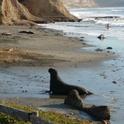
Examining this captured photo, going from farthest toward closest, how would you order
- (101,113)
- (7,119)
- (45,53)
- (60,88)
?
1. (45,53)
2. (60,88)
3. (101,113)
4. (7,119)

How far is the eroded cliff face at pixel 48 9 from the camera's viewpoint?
3037 inches

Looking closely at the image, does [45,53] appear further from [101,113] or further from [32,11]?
[32,11]

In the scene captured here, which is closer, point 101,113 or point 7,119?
point 7,119

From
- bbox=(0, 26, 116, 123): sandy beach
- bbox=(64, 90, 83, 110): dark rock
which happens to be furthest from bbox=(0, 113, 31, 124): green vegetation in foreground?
bbox=(64, 90, 83, 110): dark rock

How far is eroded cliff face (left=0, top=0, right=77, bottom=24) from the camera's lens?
2428 inches

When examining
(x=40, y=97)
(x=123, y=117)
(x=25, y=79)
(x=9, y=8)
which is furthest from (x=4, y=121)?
(x=9, y=8)

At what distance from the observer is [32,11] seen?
76875mm

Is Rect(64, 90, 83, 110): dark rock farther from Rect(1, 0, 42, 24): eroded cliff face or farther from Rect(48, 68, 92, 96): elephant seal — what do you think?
Rect(1, 0, 42, 24): eroded cliff face

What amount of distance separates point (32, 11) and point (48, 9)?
3873 mm

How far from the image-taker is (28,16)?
70.3m

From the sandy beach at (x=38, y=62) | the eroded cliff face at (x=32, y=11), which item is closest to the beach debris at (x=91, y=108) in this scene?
the sandy beach at (x=38, y=62)

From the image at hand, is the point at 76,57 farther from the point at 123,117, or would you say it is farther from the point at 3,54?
the point at 123,117

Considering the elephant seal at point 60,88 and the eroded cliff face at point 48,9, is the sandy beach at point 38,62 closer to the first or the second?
the elephant seal at point 60,88

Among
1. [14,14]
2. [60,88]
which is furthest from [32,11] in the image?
[60,88]
